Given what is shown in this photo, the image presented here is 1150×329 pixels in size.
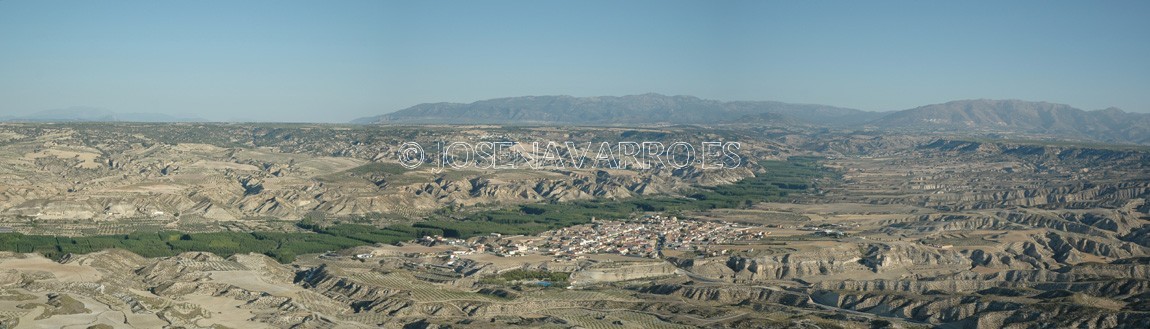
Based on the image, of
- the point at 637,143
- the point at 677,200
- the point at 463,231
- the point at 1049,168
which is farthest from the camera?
the point at 637,143

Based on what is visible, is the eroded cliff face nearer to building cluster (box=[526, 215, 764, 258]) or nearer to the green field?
the green field

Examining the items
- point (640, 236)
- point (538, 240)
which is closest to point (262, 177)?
point (538, 240)

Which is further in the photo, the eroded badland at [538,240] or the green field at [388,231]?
the green field at [388,231]

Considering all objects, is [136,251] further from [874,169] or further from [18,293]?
[874,169]

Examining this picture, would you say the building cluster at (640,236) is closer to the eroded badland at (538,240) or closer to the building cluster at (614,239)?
the building cluster at (614,239)

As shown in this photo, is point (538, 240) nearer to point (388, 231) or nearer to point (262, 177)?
point (388, 231)

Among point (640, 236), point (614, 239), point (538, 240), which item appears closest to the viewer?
point (538, 240)

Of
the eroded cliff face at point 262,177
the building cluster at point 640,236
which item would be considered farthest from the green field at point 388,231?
the eroded cliff face at point 262,177

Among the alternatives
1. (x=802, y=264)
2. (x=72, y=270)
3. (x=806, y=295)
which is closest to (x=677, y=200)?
(x=802, y=264)

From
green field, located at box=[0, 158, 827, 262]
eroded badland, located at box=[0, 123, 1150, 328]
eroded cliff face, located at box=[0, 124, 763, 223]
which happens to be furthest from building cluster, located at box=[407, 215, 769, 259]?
eroded cliff face, located at box=[0, 124, 763, 223]

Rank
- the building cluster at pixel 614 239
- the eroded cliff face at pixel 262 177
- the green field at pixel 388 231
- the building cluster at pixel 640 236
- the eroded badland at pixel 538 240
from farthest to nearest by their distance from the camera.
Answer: the eroded cliff face at pixel 262 177 → the building cluster at pixel 640 236 → the building cluster at pixel 614 239 → the green field at pixel 388 231 → the eroded badland at pixel 538 240

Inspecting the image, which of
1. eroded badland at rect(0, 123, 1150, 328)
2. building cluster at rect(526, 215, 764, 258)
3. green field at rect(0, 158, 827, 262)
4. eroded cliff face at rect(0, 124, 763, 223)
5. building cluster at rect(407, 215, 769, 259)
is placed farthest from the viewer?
eroded cliff face at rect(0, 124, 763, 223)
